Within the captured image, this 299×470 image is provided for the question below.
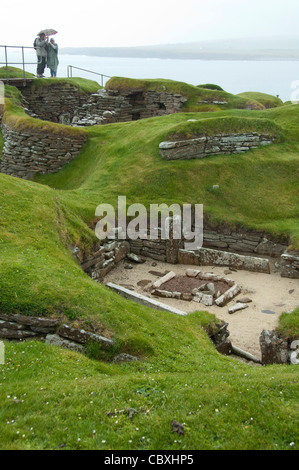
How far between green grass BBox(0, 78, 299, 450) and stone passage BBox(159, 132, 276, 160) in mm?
2013

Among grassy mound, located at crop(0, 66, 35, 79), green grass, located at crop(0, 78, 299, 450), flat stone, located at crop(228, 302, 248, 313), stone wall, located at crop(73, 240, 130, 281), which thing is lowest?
flat stone, located at crop(228, 302, 248, 313)

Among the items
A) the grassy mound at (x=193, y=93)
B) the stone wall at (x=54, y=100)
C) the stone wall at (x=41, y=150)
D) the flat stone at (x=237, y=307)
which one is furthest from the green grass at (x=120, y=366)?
the stone wall at (x=54, y=100)

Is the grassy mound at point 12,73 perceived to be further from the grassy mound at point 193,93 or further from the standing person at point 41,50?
the grassy mound at point 193,93

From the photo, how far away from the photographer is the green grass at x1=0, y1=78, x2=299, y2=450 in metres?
6.73

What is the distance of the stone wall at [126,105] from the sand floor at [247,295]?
1718 centimetres

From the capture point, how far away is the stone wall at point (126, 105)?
3397 cm

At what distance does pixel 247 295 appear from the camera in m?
17.2

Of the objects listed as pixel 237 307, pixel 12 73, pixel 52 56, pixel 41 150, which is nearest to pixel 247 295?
pixel 237 307

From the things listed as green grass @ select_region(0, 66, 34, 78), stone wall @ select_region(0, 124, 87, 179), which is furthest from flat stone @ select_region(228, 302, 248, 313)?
green grass @ select_region(0, 66, 34, 78)

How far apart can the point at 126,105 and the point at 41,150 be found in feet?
32.8

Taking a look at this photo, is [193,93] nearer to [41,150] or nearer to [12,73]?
[41,150]

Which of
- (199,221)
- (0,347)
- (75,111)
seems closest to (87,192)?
(199,221)

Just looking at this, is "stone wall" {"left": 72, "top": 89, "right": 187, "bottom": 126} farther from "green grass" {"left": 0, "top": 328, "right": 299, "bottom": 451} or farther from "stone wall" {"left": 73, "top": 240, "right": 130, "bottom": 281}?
"green grass" {"left": 0, "top": 328, "right": 299, "bottom": 451}

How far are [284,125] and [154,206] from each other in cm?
995
